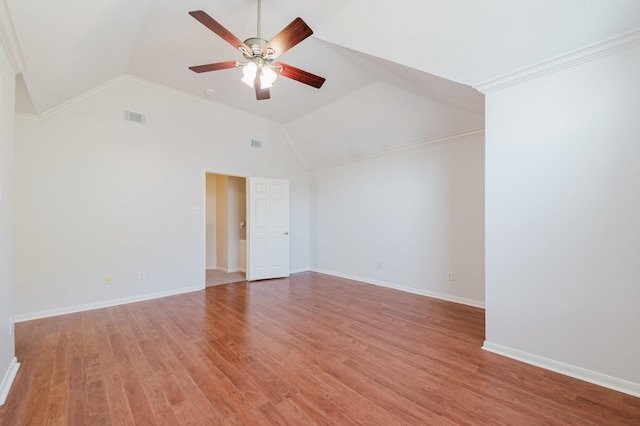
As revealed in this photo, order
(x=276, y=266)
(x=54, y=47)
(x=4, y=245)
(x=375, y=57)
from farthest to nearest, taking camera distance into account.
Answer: (x=276, y=266)
(x=375, y=57)
(x=54, y=47)
(x=4, y=245)

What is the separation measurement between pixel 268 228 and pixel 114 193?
257cm

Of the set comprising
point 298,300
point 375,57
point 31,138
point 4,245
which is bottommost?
point 298,300

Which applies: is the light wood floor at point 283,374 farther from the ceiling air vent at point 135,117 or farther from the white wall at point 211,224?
the white wall at point 211,224

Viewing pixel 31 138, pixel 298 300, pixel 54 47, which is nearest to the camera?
pixel 54 47

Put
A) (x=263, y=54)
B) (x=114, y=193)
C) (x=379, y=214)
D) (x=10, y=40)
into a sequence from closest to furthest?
(x=10, y=40)
(x=263, y=54)
(x=114, y=193)
(x=379, y=214)

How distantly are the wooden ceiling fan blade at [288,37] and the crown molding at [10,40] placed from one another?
165cm

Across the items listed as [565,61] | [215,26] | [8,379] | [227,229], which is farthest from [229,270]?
[565,61]

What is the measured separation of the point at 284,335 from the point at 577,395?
94.5 inches

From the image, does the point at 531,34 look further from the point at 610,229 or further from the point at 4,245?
the point at 4,245

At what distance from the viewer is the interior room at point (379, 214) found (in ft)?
6.06

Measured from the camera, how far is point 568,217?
2080 mm

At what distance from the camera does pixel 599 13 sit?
1794 mm

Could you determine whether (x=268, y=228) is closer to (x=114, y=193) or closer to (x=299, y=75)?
(x=114, y=193)

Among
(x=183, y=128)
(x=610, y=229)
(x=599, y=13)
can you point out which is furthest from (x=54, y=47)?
(x=610, y=229)
